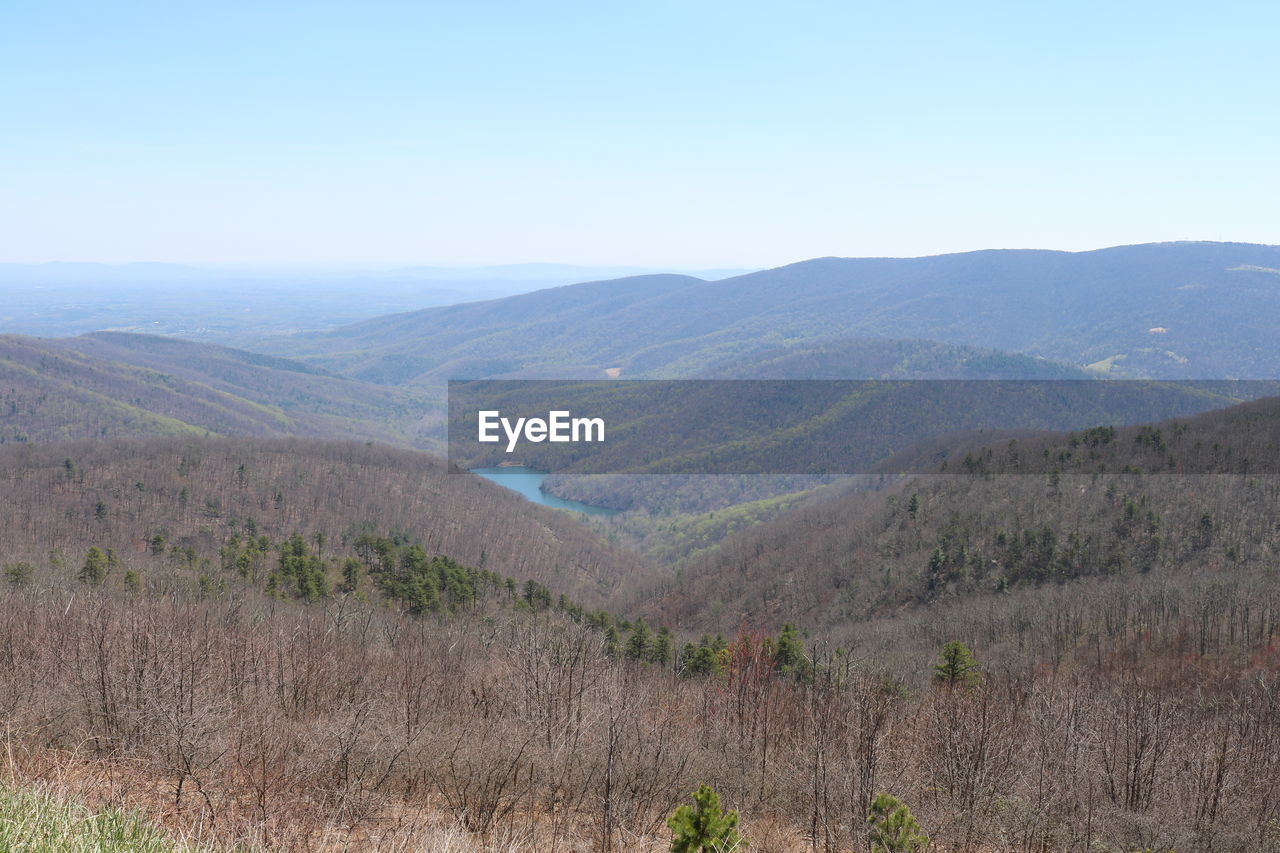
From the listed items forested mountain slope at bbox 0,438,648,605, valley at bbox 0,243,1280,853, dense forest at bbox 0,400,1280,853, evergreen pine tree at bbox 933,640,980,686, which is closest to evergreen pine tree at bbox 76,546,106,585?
valley at bbox 0,243,1280,853

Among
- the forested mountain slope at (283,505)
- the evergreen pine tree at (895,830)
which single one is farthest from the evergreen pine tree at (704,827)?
the forested mountain slope at (283,505)

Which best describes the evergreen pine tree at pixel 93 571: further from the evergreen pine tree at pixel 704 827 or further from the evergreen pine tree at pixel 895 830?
the evergreen pine tree at pixel 895 830

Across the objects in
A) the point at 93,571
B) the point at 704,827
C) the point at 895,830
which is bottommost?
the point at 93,571

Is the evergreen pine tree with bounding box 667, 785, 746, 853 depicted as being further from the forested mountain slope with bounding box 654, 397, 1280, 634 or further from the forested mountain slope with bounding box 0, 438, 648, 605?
the forested mountain slope with bounding box 0, 438, 648, 605

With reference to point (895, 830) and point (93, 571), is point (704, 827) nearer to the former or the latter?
point (895, 830)

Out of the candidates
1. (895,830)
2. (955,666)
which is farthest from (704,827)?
(955,666)

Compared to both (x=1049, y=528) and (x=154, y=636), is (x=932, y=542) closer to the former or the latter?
(x=1049, y=528)
